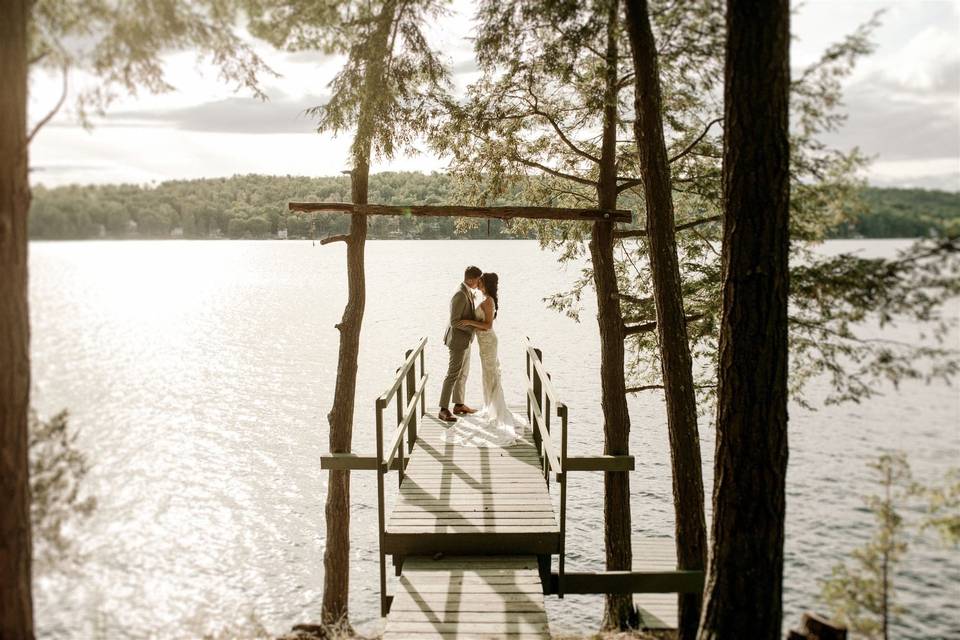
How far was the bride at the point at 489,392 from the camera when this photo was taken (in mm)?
9875

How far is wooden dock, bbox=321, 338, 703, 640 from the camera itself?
5945 millimetres

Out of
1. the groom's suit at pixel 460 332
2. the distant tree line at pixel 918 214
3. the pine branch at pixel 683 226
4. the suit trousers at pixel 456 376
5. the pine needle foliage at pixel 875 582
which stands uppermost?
the pine branch at pixel 683 226

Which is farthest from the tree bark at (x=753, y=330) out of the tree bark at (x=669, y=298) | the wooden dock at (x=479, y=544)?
the tree bark at (x=669, y=298)

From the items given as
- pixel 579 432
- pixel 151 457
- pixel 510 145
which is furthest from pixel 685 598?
pixel 151 457

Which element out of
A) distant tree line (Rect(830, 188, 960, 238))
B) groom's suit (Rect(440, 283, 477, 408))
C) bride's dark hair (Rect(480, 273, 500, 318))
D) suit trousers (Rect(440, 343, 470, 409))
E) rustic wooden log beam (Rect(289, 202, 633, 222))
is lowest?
suit trousers (Rect(440, 343, 470, 409))

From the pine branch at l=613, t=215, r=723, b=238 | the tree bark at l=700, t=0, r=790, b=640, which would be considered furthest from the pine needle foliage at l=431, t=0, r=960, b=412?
the tree bark at l=700, t=0, r=790, b=640

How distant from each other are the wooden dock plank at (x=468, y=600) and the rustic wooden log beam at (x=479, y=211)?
15.1 feet

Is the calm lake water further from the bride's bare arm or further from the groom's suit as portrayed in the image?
the bride's bare arm

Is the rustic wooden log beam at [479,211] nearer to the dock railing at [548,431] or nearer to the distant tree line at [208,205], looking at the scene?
the distant tree line at [208,205]

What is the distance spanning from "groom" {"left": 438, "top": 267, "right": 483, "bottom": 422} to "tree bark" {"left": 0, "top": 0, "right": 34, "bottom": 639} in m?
6.09

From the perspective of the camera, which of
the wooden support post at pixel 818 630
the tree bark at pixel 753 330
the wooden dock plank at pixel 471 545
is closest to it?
the wooden support post at pixel 818 630

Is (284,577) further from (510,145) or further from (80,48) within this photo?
(80,48)

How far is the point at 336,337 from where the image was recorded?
5222 cm

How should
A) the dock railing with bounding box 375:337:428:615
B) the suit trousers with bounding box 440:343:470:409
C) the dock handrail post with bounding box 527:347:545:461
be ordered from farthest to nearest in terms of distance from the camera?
the suit trousers with bounding box 440:343:470:409 → the dock handrail post with bounding box 527:347:545:461 → the dock railing with bounding box 375:337:428:615
